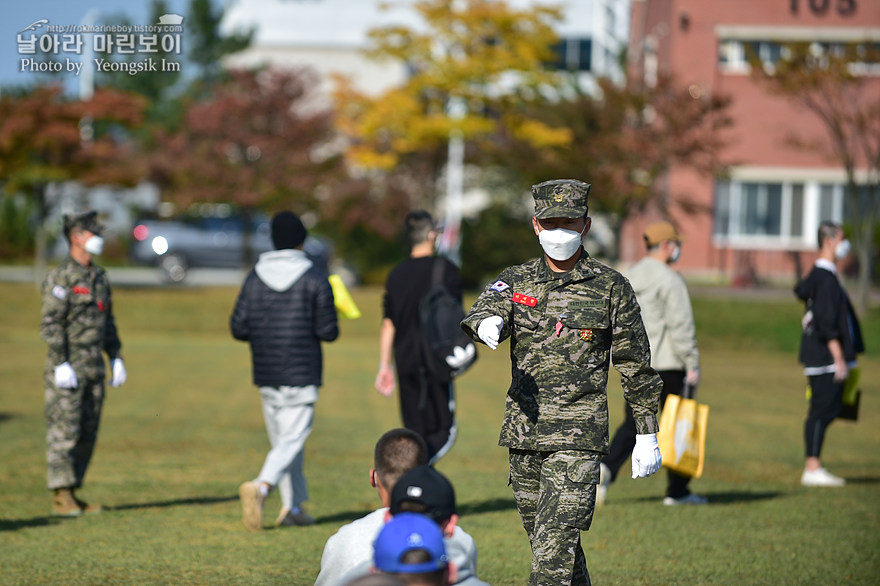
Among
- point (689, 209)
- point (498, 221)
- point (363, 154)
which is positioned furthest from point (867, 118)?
point (363, 154)

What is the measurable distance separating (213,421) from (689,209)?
64.5 feet

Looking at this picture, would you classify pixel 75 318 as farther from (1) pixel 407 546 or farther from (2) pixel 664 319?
(1) pixel 407 546

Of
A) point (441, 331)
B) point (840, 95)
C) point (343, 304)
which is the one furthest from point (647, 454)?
point (840, 95)

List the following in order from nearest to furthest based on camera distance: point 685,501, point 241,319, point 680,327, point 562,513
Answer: point 562,513 < point 241,319 < point 680,327 < point 685,501

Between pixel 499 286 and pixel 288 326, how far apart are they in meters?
3.22

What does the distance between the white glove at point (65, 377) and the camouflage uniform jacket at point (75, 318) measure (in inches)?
4.1

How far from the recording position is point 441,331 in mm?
8625

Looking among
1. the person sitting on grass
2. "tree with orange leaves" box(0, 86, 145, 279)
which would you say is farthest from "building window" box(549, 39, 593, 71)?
the person sitting on grass

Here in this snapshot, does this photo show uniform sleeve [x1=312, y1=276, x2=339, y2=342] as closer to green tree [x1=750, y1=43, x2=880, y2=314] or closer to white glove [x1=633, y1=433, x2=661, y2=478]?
white glove [x1=633, y1=433, x2=661, y2=478]

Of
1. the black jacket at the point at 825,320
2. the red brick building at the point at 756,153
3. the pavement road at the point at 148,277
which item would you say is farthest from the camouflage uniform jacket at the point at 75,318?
the red brick building at the point at 756,153

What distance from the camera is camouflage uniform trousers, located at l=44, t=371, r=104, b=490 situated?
8602 millimetres

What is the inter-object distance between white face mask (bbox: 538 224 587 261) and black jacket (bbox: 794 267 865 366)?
5.86m

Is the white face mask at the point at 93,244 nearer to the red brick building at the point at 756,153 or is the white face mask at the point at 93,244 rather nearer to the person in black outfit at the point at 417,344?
the person in black outfit at the point at 417,344

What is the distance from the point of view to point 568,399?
17.4 ft
